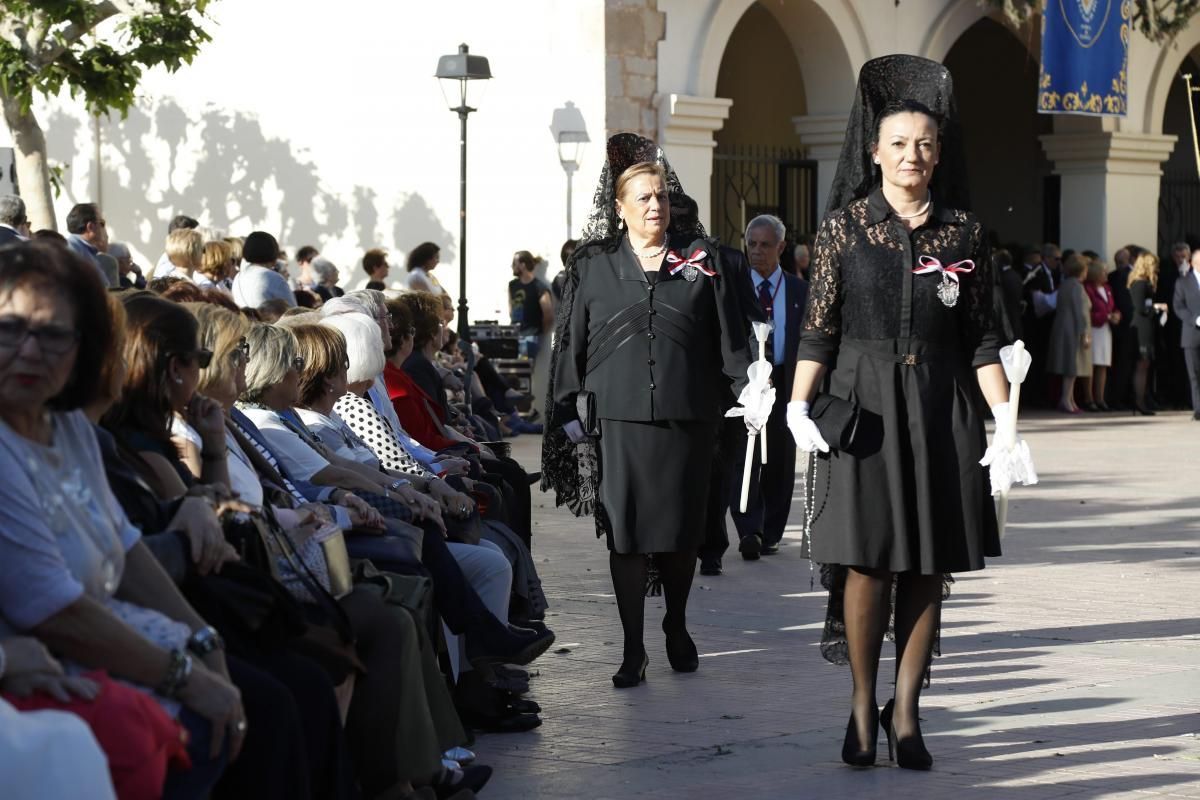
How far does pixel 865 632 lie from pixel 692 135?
14.3 metres

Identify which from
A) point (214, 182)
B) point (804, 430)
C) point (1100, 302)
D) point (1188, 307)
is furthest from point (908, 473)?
point (1100, 302)

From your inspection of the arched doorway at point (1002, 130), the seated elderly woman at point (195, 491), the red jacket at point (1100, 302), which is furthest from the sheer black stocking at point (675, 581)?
the arched doorway at point (1002, 130)

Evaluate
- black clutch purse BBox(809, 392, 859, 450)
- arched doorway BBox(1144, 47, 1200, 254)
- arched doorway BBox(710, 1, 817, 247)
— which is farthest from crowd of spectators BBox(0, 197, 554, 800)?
arched doorway BBox(1144, 47, 1200, 254)

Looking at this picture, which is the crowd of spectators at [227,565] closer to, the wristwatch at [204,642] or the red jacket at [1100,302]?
the wristwatch at [204,642]

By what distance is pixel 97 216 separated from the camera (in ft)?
40.9

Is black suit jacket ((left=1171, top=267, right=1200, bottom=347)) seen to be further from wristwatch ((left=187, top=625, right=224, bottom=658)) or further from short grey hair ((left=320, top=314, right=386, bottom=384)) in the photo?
wristwatch ((left=187, top=625, right=224, bottom=658))

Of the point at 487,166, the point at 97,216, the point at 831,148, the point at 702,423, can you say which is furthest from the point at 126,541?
the point at 831,148

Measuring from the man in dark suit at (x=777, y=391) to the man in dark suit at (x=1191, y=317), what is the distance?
1218 centimetres

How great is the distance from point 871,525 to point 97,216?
791cm

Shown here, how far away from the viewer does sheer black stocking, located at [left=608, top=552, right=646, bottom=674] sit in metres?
7.11

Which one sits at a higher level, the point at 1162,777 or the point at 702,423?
the point at 702,423

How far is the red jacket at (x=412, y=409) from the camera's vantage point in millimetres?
7883

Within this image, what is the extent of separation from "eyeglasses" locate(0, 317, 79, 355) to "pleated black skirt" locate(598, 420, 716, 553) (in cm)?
373

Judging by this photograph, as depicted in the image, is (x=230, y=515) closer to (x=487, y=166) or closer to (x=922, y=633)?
(x=922, y=633)
